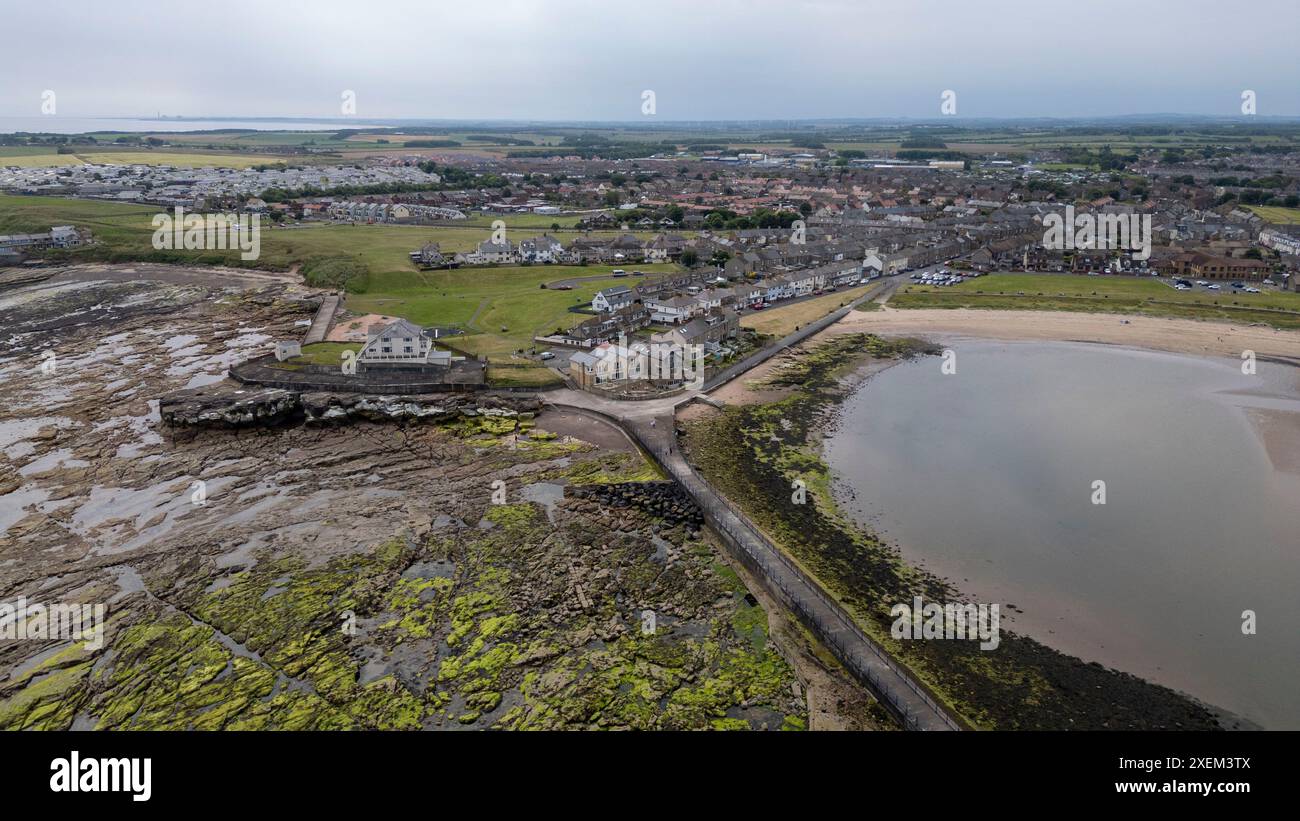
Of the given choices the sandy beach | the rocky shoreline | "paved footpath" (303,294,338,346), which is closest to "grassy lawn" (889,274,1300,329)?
the sandy beach

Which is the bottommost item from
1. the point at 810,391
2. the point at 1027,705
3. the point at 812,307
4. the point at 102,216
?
the point at 1027,705

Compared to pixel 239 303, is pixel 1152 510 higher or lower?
lower

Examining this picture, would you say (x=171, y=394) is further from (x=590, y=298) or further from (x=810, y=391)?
(x=810, y=391)

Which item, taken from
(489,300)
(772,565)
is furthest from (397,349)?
(772,565)

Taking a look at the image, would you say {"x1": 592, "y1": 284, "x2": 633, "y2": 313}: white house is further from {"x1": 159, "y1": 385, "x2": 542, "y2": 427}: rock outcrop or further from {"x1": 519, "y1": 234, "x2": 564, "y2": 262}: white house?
{"x1": 519, "y1": 234, "x2": 564, "y2": 262}: white house

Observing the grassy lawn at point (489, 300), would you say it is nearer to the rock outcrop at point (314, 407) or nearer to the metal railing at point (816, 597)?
the rock outcrop at point (314, 407)

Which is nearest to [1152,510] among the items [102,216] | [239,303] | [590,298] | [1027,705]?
[1027,705]

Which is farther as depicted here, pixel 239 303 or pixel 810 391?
pixel 239 303

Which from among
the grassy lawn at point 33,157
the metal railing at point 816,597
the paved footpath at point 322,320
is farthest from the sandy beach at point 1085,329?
the grassy lawn at point 33,157
